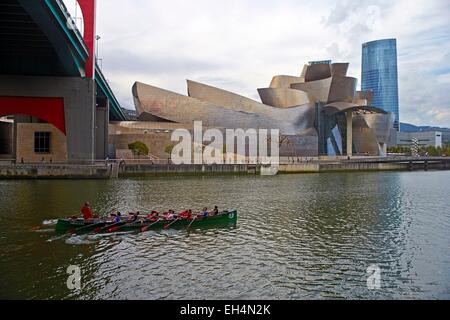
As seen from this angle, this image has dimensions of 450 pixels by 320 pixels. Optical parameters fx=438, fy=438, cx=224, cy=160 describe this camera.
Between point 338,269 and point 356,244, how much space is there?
3.26 meters

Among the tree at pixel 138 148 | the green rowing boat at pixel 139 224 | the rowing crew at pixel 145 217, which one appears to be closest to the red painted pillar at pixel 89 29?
the tree at pixel 138 148

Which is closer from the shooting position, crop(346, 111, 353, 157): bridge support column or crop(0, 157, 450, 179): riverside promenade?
crop(0, 157, 450, 179): riverside promenade

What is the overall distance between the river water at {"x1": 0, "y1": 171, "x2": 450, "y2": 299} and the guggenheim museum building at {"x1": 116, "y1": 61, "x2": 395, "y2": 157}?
3825cm

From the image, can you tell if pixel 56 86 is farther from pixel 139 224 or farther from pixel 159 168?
pixel 139 224

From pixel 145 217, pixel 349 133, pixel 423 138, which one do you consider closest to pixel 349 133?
pixel 349 133

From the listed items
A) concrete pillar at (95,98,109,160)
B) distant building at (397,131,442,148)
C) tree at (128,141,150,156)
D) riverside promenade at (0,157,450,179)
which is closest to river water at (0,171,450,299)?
riverside promenade at (0,157,450,179)

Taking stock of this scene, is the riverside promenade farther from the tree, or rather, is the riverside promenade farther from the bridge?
the tree

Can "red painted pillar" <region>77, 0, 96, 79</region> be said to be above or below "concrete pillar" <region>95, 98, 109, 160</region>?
above

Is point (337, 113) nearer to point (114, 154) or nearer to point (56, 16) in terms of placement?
point (114, 154)

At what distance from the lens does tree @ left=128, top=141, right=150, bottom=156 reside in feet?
166

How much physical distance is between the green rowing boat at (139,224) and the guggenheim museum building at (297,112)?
138 feet

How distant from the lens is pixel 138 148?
167 ft

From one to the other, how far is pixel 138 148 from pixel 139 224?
34592 mm
